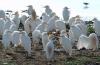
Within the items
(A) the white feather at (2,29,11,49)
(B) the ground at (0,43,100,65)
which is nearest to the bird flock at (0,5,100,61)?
(A) the white feather at (2,29,11,49)

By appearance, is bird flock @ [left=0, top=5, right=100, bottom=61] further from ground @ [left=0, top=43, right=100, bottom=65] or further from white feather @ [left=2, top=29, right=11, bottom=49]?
ground @ [left=0, top=43, right=100, bottom=65]

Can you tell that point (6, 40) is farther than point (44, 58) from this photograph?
Yes

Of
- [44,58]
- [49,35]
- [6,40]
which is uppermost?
[49,35]

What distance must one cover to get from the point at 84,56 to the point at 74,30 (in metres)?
2.46

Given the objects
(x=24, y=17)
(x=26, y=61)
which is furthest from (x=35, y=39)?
(x=24, y=17)

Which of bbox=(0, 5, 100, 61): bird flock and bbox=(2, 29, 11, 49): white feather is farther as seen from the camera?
bbox=(2, 29, 11, 49): white feather

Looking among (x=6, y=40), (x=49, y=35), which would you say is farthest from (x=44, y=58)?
(x=49, y=35)

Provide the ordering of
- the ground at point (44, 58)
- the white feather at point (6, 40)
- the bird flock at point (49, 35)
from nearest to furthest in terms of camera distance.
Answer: the ground at point (44, 58) → the bird flock at point (49, 35) → the white feather at point (6, 40)

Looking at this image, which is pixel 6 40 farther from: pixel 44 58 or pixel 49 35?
pixel 44 58

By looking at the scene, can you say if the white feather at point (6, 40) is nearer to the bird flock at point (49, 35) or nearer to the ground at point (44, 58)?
the bird flock at point (49, 35)

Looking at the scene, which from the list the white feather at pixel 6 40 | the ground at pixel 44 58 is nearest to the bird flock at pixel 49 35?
the white feather at pixel 6 40

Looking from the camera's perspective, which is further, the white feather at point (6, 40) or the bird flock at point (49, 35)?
the white feather at point (6, 40)

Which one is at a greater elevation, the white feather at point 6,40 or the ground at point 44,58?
the white feather at point 6,40

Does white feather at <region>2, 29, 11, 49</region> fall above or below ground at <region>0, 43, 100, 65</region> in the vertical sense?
above
